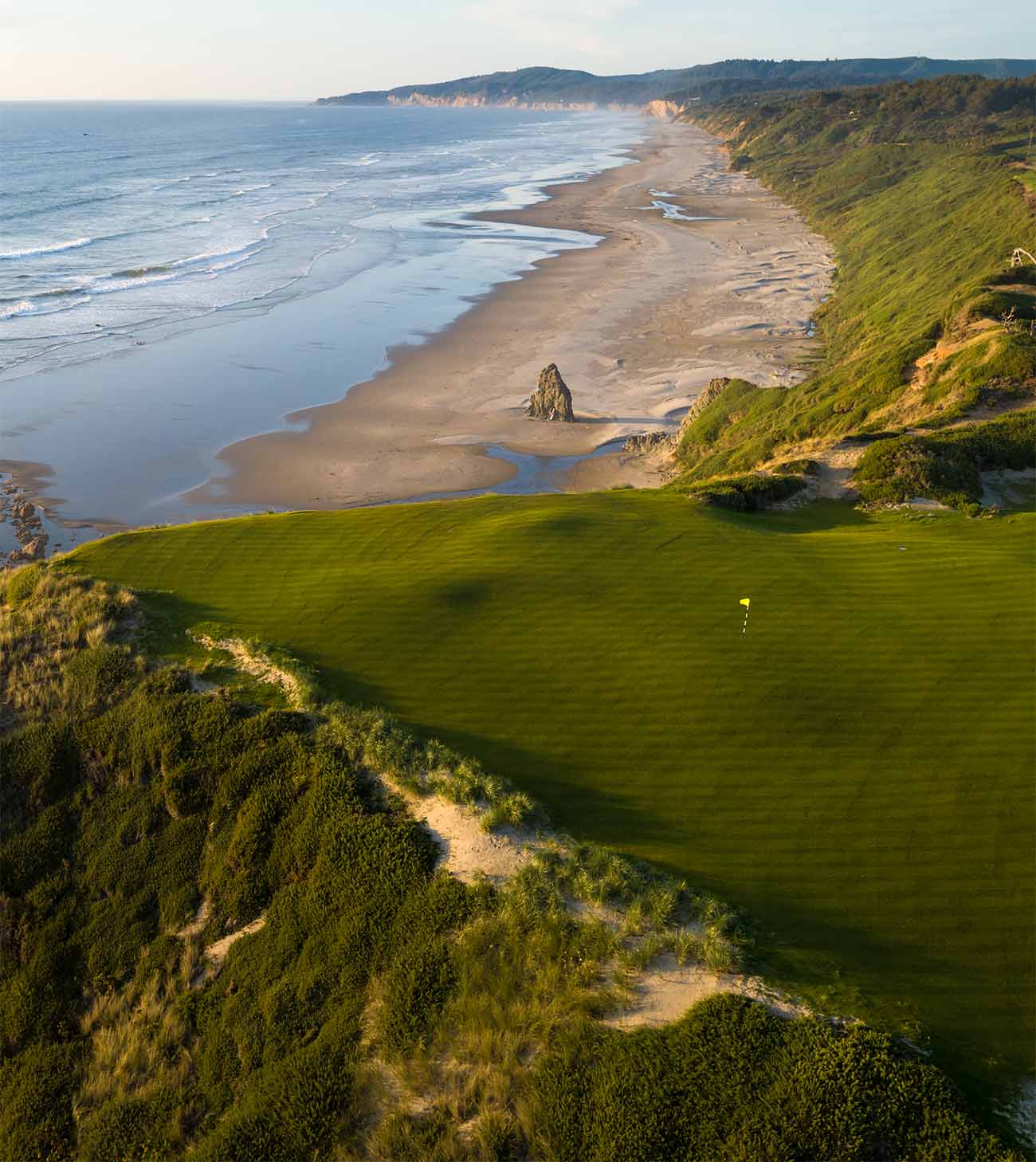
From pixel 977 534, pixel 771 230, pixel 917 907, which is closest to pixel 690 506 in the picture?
pixel 977 534

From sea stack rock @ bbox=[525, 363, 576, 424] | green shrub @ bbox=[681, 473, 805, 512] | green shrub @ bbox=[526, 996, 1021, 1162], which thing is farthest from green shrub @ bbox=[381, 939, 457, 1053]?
sea stack rock @ bbox=[525, 363, 576, 424]

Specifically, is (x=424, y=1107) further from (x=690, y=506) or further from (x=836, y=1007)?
(x=690, y=506)

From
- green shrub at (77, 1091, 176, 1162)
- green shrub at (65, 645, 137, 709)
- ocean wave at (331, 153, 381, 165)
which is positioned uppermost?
ocean wave at (331, 153, 381, 165)

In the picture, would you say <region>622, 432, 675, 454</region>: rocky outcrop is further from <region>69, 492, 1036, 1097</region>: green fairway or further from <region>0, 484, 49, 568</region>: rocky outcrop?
<region>0, 484, 49, 568</region>: rocky outcrop

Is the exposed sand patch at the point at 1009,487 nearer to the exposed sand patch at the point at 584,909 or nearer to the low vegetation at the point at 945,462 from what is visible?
the low vegetation at the point at 945,462

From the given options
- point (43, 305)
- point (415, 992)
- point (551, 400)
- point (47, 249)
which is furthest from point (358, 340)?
point (415, 992)

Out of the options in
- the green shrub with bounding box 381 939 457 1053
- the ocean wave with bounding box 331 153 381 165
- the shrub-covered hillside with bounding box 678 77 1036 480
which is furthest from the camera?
the ocean wave with bounding box 331 153 381 165
